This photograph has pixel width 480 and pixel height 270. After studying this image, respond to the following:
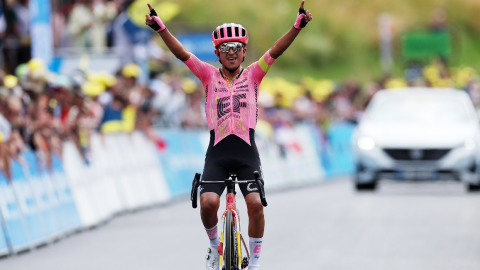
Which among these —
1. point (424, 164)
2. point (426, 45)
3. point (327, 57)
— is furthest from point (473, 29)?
point (424, 164)

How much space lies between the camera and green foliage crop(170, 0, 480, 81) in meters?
69.1

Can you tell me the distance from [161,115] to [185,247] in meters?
10.2

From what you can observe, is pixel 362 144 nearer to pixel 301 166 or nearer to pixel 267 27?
pixel 301 166

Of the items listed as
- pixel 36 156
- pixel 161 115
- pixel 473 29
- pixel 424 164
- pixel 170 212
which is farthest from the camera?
pixel 473 29

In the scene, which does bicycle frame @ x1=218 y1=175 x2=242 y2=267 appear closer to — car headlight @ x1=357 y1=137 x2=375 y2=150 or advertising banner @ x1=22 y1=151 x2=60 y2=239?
advertising banner @ x1=22 y1=151 x2=60 y2=239

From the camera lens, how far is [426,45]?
47.0m

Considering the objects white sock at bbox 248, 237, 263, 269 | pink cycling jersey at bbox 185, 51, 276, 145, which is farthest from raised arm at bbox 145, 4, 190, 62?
white sock at bbox 248, 237, 263, 269

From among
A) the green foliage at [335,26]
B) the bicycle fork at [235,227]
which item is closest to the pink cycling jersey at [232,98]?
the bicycle fork at [235,227]

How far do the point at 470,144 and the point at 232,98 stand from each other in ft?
37.7

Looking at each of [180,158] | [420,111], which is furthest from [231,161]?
[420,111]

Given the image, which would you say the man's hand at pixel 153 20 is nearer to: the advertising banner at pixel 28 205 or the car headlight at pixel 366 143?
the advertising banner at pixel 28 205

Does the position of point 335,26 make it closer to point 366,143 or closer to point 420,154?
point 366,143

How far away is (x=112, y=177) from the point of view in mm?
17109

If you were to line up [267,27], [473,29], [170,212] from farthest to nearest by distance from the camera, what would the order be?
1. [473,29]
2. [267,27]
3. [170,212]
